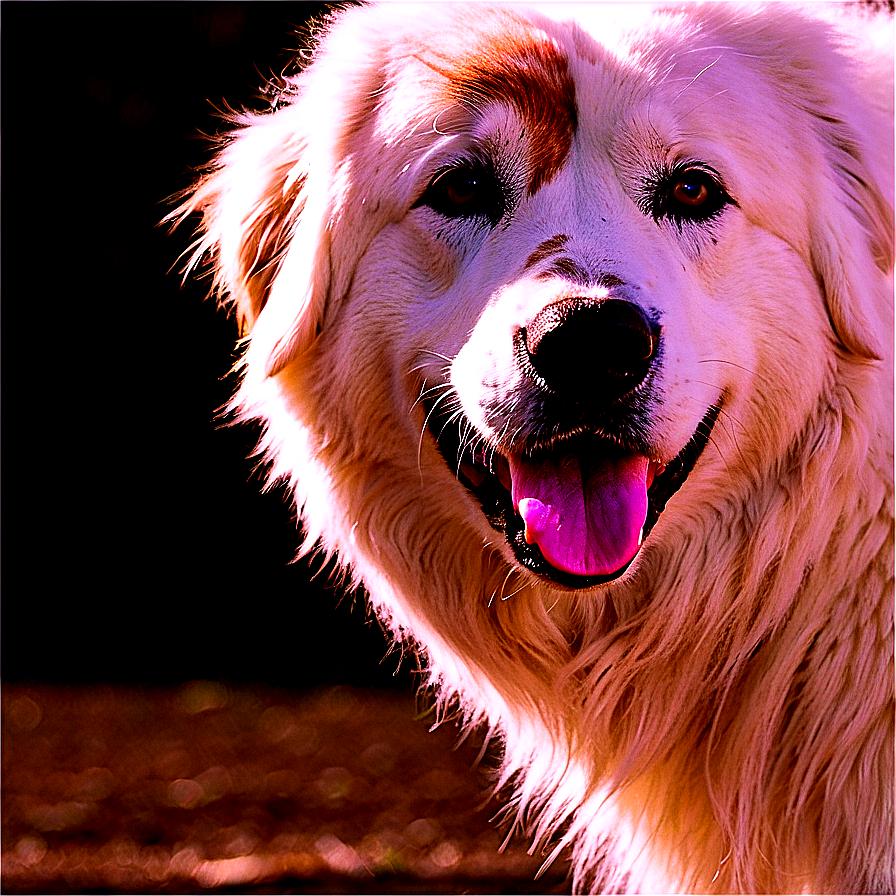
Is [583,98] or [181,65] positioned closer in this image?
[583,98]

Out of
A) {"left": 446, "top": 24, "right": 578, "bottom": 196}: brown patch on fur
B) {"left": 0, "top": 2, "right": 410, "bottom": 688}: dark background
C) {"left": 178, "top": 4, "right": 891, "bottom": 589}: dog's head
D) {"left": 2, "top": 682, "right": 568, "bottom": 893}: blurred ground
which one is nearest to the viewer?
{"left": 178, "top": 4, "right": 891, "bottom": 589}: dog's head

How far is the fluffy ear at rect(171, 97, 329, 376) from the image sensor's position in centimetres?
238

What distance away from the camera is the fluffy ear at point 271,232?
7.82 ft

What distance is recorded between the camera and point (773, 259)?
218 centimetres

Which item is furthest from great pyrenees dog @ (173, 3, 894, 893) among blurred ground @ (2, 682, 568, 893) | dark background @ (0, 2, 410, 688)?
dark background @ (0, 2, 410, 688)

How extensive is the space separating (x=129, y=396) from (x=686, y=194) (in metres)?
3.90

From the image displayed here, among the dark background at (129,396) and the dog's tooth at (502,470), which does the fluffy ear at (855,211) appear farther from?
the dark background at (129,396)

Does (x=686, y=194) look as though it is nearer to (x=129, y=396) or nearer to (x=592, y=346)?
(x=592, y=346)

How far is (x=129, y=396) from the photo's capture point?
17.9 feet

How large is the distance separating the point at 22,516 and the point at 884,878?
466cm

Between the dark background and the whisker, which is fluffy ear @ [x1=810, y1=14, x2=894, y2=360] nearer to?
the whisker

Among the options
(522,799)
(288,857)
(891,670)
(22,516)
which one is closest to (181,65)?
(22,516)

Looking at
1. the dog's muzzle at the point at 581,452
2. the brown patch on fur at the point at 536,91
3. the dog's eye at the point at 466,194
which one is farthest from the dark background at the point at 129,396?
the dog's muzzle at the point at 581,452

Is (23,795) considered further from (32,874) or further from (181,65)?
(181,65)
